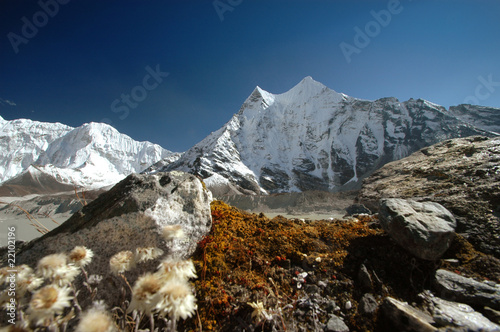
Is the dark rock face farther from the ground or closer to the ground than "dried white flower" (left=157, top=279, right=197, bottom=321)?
farther from the ground

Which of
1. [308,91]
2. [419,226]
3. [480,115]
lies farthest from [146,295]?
[308,91]

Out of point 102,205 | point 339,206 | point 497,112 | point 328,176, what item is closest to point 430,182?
point 102,205

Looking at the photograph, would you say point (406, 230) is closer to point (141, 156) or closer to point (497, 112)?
point (497, 112)

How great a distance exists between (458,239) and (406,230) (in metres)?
0.80

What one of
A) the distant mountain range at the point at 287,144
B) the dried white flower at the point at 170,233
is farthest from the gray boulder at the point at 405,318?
the distant mountain range at the point at 287,144

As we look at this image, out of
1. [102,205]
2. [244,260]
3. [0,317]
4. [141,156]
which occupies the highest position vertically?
[141,156]

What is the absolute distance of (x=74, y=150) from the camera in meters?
154

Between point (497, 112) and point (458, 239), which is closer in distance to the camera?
point (458, 239)

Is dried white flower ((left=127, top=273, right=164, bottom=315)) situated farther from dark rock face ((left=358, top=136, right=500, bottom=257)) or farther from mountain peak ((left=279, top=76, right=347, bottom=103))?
mountain peak ((left=279, top=76, right=347, bottom=103))

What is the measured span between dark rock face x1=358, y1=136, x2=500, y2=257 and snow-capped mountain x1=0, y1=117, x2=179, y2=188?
484ft

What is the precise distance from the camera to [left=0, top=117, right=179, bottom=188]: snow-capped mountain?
13700 centimetres

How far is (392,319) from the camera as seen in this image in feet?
5.56

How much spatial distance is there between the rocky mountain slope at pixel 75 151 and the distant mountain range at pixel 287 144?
0.77 meters

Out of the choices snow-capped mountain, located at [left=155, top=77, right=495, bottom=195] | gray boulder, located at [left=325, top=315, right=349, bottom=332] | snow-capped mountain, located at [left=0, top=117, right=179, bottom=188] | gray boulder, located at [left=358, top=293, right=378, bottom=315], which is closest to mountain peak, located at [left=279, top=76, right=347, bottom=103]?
snow-capped mountain, located at [left=155, top=77, right=495, bottom=195]
